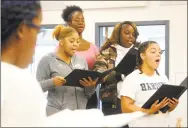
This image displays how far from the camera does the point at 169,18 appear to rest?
11.9 ft

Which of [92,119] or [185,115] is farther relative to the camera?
[185,115]

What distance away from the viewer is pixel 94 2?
3824mm

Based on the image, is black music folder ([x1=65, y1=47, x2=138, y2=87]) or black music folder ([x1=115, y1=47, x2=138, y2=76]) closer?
black music folder ([x1=65, y1=47, x2=138, y2=87])

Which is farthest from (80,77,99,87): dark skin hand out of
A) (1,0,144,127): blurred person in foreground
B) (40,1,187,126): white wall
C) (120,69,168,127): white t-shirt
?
(40,1,187,126): white wall

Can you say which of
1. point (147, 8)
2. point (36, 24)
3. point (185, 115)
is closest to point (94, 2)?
point (147, 8)

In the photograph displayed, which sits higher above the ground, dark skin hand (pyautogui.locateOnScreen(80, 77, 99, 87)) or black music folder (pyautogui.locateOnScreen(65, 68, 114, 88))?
black music folder (pyautogui.locateOnScreen(65, 68, 114, 88))

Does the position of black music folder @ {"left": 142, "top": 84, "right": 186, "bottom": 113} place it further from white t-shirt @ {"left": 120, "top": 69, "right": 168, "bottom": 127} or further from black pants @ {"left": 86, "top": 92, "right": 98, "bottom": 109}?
black pants @ {"left": 86, "top": 92, "right": 98, "bottom": 109}

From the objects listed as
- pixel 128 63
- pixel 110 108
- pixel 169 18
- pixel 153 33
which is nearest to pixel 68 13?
pixel 128 63

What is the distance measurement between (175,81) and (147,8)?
879 mm

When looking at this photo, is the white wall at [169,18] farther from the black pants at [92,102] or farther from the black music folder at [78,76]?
the black music folder at [78,76]

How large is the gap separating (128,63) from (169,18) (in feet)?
5.99

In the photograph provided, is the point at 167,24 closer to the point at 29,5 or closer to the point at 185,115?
the point at 185,115

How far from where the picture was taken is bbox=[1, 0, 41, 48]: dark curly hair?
58cm

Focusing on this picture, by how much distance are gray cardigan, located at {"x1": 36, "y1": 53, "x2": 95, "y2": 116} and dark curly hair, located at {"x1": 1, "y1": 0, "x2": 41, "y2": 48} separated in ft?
3.94
